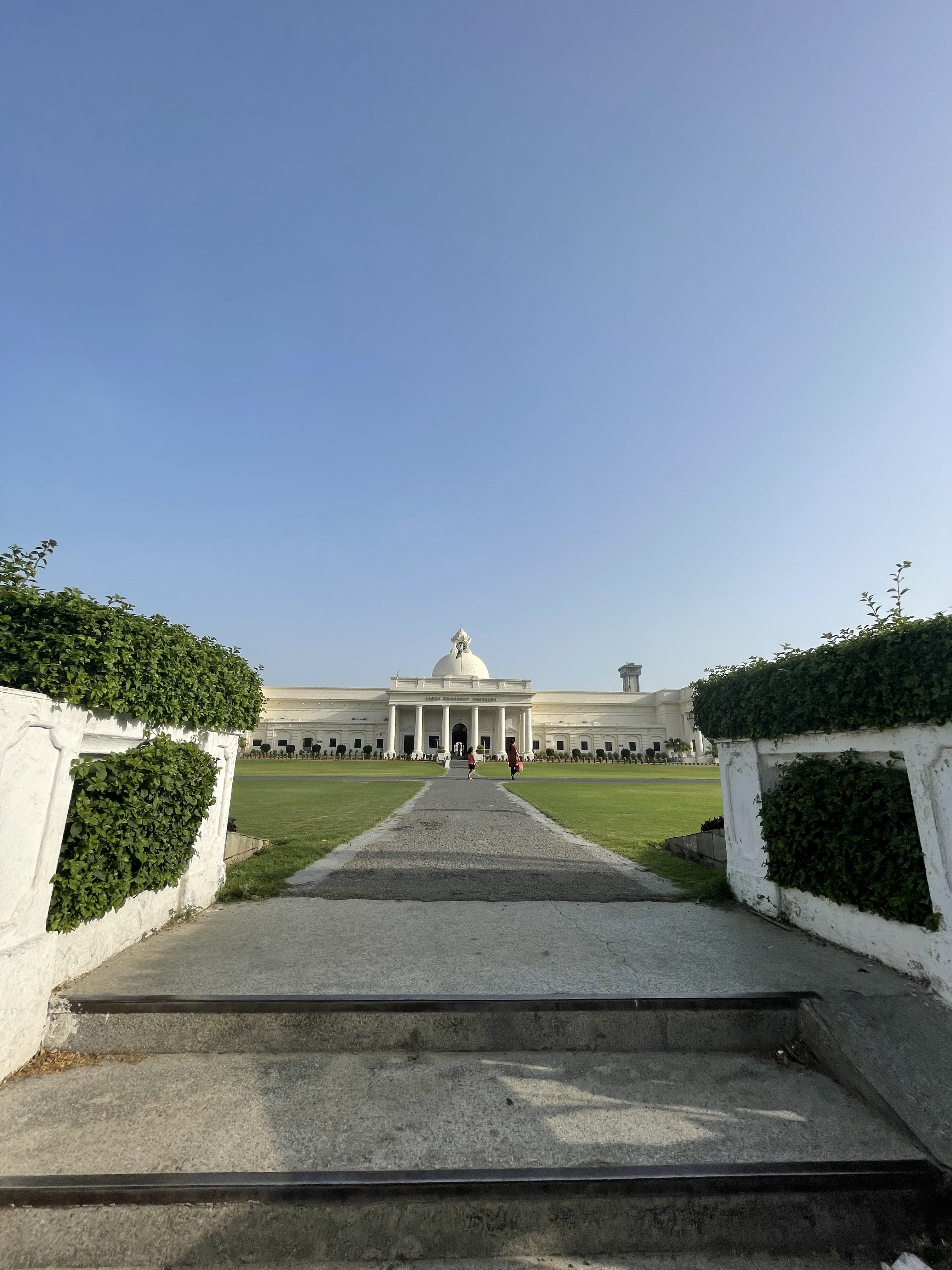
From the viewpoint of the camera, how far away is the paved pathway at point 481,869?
737 centimetres

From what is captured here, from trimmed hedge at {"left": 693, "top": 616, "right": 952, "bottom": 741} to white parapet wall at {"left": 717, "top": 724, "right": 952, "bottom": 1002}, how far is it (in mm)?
135

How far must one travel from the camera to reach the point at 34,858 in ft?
12.7

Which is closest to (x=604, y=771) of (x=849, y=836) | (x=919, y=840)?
(x=849, y=836)

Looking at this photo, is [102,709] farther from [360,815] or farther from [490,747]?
[490,747]

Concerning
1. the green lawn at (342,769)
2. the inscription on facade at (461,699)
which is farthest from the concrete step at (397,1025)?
the inscription on facade at (461,699)

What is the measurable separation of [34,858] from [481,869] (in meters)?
6.06

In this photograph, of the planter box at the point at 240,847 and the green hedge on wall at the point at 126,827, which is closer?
the green hedge on wall at the point at 126,827

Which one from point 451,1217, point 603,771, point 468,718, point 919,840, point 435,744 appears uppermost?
point 468,718

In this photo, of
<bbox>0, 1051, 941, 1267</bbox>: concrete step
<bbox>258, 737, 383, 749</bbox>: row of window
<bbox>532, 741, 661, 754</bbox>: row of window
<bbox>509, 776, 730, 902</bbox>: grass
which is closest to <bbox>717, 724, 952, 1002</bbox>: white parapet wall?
<bbox>509, 776, 730, 902</bbox>: grass

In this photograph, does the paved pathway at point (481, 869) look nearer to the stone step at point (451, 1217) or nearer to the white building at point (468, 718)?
the stone step at point (451, 1217)

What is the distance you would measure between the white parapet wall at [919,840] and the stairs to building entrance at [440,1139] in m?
1.26

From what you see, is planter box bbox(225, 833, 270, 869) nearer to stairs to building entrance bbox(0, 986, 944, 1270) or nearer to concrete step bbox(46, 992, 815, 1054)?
concrete step bbox(46, 992, 815, 1054)

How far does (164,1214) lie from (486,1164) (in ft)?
4.58

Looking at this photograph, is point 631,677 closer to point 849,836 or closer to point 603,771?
point 603,771
